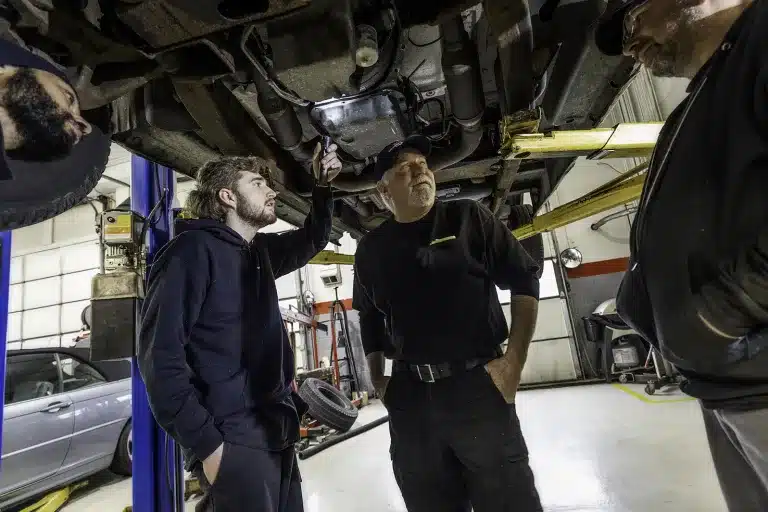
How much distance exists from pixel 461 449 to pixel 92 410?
Result: 342 cm

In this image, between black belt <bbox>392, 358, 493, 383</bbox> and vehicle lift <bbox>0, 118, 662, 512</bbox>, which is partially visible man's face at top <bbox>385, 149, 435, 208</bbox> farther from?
black belt <bbox>392, 358, 493, 383</bbox>

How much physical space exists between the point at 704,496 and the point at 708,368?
1.87 meters

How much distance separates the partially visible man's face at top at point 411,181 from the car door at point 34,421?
3164 mm

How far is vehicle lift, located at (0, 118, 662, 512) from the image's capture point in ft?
5.04

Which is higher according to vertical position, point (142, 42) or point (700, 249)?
point (142, 42)

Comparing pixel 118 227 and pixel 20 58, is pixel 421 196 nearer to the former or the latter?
pixel 20 58

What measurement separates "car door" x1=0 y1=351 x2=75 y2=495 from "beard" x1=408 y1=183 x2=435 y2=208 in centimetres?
321

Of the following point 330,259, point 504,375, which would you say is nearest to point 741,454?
point 504,375

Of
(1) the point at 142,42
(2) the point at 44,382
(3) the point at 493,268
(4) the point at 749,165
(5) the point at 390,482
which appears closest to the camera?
(4) the point at 749,165

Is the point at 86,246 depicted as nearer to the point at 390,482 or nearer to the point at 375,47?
the point at 390,482

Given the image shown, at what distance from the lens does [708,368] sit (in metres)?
0.70

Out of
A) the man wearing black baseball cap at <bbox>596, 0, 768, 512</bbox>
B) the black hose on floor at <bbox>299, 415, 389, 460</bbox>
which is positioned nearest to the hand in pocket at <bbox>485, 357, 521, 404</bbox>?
the man wearing black baseball cap at <bbox>596, 0, 768, 512</bbox>

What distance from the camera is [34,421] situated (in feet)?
9.70

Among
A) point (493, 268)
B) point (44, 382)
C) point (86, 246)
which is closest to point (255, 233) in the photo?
point (493, 268)
